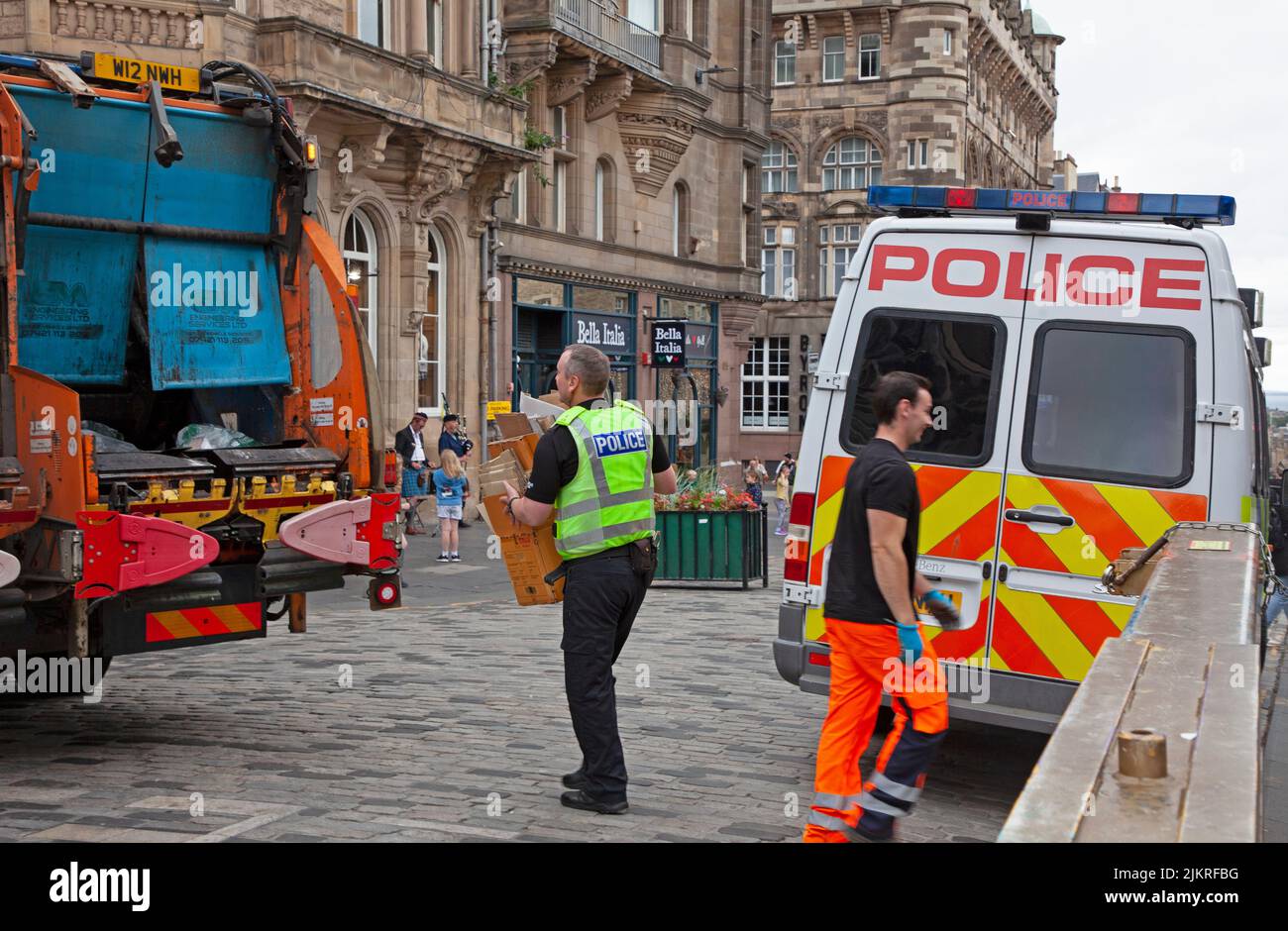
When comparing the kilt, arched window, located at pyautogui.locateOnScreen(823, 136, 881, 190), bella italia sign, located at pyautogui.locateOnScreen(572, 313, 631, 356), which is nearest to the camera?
the kilt

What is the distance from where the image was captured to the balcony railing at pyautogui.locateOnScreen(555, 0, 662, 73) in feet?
85.8

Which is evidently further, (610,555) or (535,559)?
(535,559)

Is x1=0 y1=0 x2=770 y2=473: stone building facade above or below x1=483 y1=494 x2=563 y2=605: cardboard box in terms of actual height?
above

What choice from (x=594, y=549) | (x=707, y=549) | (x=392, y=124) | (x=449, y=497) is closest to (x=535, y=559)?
(x=594, y=549)

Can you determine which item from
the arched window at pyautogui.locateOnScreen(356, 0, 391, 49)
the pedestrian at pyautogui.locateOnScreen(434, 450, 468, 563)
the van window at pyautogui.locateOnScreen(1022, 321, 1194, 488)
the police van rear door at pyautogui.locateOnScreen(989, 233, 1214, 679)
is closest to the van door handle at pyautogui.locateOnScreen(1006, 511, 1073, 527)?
the police van rear door at pyautogui.locateOnScreen(989, 233, 1214, 679)

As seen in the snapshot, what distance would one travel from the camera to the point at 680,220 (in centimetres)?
3278

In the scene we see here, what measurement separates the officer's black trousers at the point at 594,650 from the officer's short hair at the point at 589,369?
722 mm

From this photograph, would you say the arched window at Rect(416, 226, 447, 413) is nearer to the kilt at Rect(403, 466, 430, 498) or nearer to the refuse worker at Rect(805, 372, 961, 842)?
the kilt at Rect(403, 466, 430, 498)

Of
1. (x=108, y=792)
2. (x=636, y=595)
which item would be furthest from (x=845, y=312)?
(x=108, y=792)

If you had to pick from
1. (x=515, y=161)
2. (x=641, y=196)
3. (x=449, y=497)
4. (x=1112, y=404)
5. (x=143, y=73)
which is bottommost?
(x=449, y=497)

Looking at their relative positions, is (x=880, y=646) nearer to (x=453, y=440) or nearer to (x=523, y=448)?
(x=523, y=448)

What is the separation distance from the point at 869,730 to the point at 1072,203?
2.79 metres

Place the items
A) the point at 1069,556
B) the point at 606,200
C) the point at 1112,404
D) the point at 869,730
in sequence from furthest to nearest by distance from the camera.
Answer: the point at 606,200
the point at 1112,404
the point at 1069,556
the point at 869,730

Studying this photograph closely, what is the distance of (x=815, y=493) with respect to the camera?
690 cm
